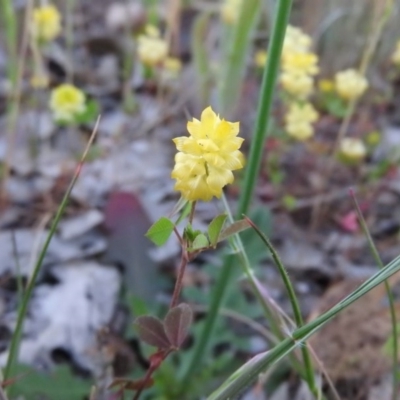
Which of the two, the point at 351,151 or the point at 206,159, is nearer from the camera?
the point at 206,159

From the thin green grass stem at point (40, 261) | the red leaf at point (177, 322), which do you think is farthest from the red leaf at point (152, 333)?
the thin green grass stem at point (40, 261)

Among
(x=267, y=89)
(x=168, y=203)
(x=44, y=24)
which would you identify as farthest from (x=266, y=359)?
(x=44, y=24)

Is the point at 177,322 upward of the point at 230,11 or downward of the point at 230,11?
downward

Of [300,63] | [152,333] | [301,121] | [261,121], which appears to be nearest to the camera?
[152,333]

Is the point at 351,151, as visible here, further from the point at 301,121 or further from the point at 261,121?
the point at 261,121

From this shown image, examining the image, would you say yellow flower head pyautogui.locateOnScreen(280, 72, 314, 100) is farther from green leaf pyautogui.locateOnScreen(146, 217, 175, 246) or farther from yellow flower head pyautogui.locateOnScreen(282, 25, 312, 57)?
green leaf pyautogui.locateOnScreen(146, 217, 175, 246)

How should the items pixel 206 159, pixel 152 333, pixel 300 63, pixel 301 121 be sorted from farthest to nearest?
1. pixel 301 121
2. pixel 300 63
3. pixel 152 333
4. pixel 206 159

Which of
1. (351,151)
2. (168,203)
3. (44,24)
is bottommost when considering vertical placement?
(168,203)

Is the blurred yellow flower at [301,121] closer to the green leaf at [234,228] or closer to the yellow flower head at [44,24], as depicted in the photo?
the yellow flower head at [44,24]

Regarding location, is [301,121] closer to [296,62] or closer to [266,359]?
[296,62]
